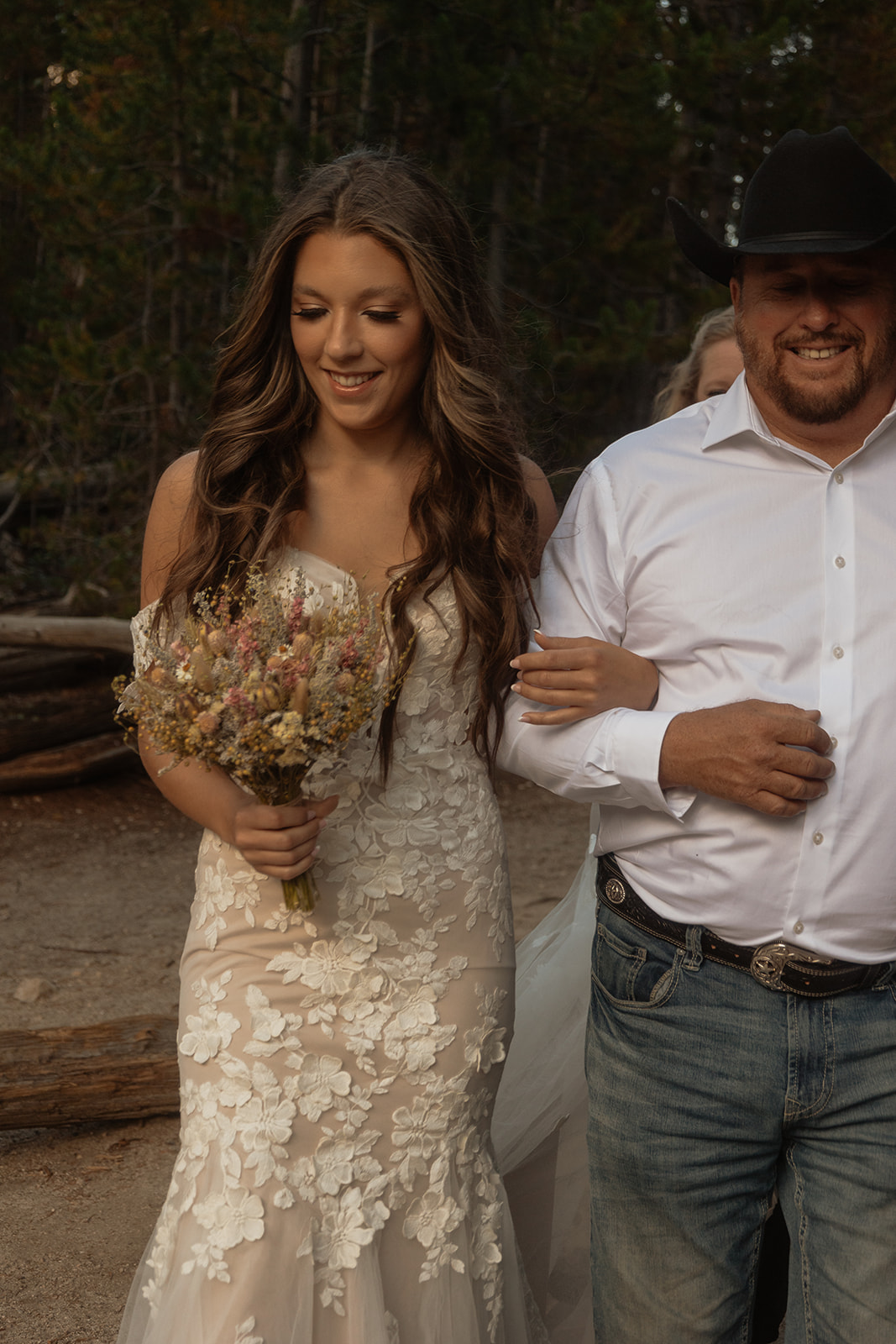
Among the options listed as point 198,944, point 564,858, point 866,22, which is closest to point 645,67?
point 866,22

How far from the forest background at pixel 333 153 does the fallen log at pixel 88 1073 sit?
425cm

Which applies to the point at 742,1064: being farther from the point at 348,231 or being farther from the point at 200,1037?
the point at 348,231

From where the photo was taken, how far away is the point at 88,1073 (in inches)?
177

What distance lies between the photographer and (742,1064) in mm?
2396

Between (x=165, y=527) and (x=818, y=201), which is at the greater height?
(x=818, y=201)

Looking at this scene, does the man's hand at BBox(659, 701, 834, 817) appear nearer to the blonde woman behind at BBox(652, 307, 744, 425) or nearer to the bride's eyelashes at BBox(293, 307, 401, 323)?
the bride's eyelashes at BBox(293, 307, 401, 323)

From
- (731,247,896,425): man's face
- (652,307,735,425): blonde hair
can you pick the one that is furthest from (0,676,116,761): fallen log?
(731,247,896,425): man's face

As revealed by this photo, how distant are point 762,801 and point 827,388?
79 cm

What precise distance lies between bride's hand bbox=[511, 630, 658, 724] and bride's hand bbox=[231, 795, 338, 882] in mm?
469

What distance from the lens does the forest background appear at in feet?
30.0

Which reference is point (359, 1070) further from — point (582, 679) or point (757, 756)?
point (757, 756)

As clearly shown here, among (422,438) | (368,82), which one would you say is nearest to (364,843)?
(422,438)

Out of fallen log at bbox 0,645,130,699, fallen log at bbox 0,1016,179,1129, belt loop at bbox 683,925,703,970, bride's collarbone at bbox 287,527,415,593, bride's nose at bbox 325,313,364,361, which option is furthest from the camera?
fallen log at bbox 0,645,130,699

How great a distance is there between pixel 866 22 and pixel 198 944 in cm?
1304
